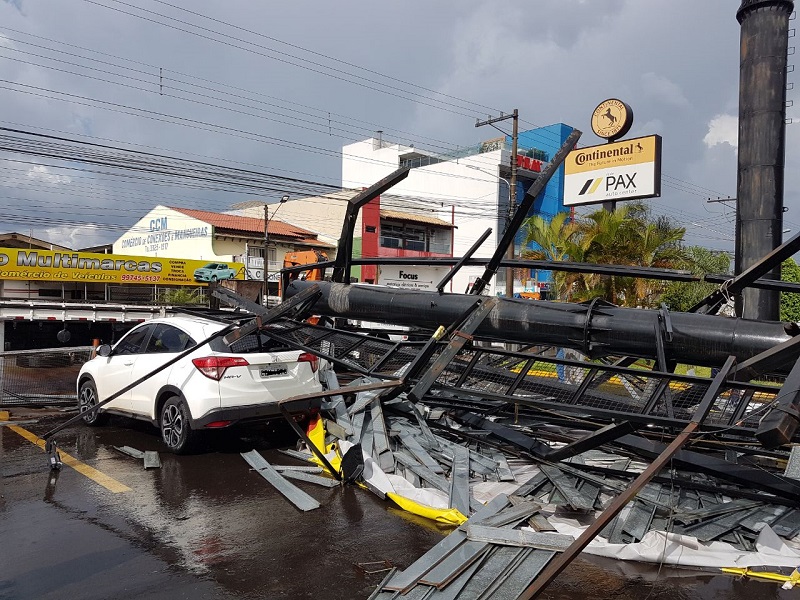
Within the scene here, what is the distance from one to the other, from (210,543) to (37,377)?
10449 mm

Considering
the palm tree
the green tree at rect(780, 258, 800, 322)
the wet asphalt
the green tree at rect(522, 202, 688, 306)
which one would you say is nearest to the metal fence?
the wet asphalt

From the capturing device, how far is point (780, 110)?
877 cm

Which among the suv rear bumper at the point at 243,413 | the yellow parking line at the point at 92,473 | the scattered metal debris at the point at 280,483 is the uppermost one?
the suv rear bumper at the point at 243,413

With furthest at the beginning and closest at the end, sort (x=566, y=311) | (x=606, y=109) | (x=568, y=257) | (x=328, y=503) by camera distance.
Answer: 1. (x=606, y=109)
2. (x=568, y=257)
3. (x=328, y=503)
4. (x=566, y=311)

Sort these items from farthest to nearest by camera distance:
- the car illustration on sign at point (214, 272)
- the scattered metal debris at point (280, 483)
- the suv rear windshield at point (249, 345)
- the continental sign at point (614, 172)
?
1. the car illustration on sign at point (214, 272)
2. the continental sign at point (614, 172)
3. the suv rear windshield at point (249, 345)
4. the scattered metal debris at point (280, 483)

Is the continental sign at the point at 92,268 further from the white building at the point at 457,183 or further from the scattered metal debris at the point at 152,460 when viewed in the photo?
the scattered metal debris at the point at 152,460

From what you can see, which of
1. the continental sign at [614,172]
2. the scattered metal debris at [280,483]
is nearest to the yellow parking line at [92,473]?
the scattered metal debris at [280,483]

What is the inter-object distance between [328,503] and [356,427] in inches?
60.8

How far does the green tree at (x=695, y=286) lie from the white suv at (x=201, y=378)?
15842mm

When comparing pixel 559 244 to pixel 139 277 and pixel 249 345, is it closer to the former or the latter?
pixel 249 345

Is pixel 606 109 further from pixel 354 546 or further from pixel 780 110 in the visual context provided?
pixel 354 546

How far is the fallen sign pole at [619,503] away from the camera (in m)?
3.30

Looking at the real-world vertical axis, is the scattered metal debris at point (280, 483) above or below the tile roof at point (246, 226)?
below

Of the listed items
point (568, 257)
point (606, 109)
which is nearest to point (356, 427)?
point (568, 257)
